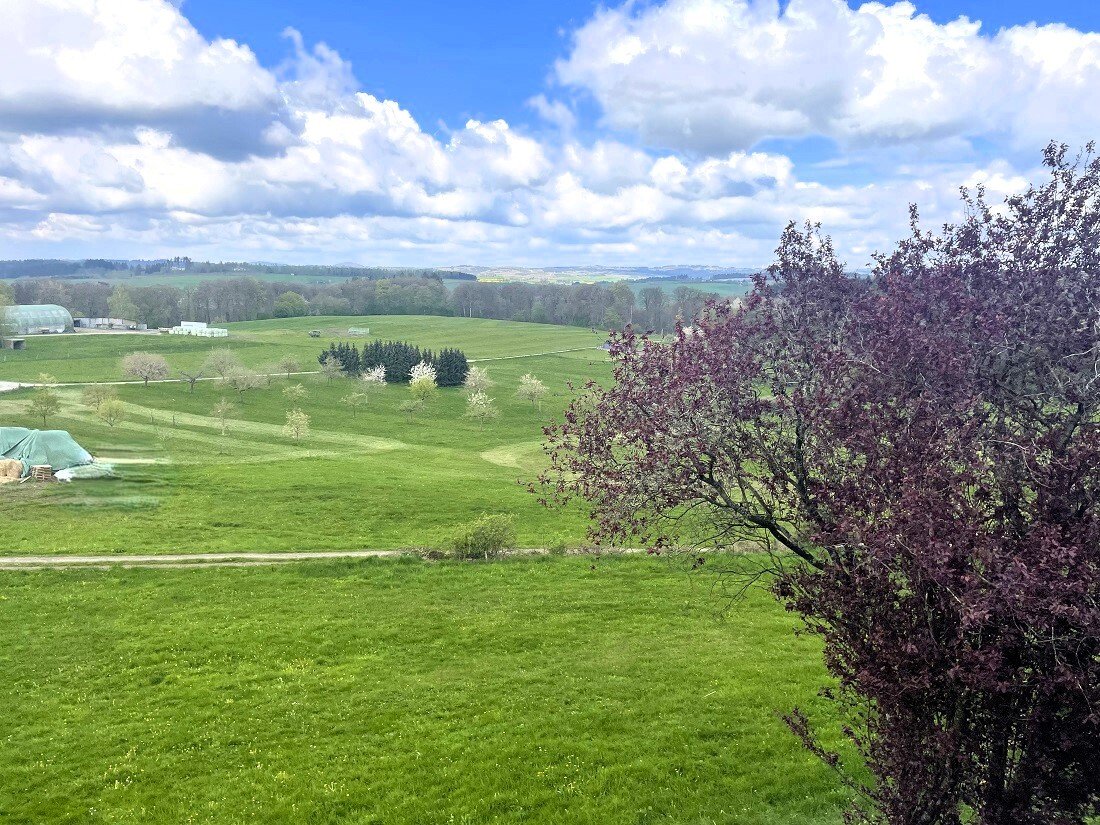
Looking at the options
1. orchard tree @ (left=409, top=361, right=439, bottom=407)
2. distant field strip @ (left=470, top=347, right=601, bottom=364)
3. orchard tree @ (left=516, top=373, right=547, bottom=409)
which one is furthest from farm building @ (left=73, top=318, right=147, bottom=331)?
orchard tree @ (left=516, top=373, right=547, bottom=409)

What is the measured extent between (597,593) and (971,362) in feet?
72.8

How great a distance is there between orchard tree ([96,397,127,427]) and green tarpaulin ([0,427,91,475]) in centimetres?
1804

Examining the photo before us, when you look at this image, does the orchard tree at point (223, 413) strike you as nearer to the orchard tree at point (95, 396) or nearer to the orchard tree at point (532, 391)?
→ the orchard tree at point (95, 396)

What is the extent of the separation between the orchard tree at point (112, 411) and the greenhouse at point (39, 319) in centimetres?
9282

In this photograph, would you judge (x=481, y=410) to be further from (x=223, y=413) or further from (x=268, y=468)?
(x=268, y=468)

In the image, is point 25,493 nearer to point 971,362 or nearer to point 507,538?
point 507,538

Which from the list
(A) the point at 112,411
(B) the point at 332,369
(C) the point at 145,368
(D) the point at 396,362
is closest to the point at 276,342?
(B) the point at 332,369

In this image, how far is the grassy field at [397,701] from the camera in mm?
16203

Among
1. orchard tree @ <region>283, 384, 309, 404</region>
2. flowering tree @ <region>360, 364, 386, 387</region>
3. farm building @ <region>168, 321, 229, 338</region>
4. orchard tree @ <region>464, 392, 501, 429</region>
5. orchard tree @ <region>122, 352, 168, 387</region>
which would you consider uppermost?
farm building @ <region>168, 321, 229, 338</region>

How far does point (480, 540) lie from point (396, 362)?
84.9 meters

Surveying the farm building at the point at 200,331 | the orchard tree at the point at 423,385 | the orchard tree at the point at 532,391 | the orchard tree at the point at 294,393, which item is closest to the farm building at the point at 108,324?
the farm building at the point at 200,331

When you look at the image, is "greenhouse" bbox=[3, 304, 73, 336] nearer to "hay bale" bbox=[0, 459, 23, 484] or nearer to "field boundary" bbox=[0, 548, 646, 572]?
"hay bale" bbox=[0, 459, 23, 484]

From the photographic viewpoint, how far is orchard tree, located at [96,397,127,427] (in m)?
68.9

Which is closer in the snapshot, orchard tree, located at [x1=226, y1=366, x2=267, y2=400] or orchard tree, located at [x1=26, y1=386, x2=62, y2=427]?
orchard tree, located at [x1=26, y1=386, x2=62, y2=427]
